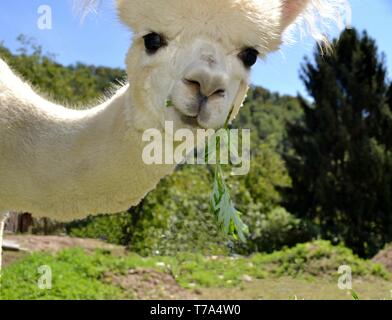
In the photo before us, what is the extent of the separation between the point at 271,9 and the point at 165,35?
1.70ft

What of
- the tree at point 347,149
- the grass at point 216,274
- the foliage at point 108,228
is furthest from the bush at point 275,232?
the grass at point 216,274

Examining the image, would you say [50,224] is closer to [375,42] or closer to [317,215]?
[317,215]

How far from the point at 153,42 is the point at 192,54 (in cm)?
24

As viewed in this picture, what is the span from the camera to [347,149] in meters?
22.1

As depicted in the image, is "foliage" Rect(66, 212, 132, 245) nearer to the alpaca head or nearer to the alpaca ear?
the alpaca ear

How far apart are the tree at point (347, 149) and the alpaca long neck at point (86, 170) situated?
18.8 metres

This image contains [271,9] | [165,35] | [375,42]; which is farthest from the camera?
[375,42]

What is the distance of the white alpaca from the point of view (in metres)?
2.15

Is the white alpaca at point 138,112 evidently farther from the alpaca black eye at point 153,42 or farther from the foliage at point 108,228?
the foliage at point 108,228

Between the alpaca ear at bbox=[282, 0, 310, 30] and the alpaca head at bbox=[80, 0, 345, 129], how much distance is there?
215 millimetres

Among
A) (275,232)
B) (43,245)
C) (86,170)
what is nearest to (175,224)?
(43,245)

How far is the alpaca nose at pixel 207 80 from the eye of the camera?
2.03 m

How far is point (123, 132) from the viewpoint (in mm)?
2369
